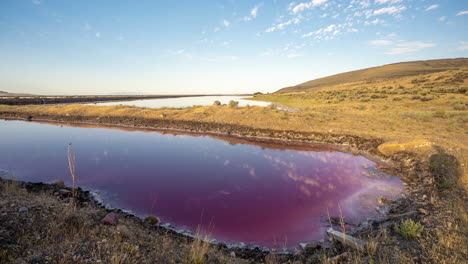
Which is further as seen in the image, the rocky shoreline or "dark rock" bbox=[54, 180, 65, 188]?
"dark rock" bbox=[54, 180, 65, 188]

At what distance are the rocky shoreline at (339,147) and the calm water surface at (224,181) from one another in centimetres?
51

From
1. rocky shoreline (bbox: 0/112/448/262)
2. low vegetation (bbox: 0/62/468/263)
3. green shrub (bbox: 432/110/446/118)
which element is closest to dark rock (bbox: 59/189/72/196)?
rocky shoreline (bbox: 0/112/448/262)

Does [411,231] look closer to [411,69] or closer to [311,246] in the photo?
[311,246]

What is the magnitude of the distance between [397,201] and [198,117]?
74.9 ft

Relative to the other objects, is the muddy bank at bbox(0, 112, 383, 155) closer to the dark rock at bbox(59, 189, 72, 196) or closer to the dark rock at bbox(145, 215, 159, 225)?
the dark rock at bbox(145, 215, 159, 225)

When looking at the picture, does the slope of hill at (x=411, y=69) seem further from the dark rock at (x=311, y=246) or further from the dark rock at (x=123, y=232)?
the dark rock at (x=123, y=232)

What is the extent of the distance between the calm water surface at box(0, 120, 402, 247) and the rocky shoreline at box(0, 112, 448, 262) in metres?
0.51

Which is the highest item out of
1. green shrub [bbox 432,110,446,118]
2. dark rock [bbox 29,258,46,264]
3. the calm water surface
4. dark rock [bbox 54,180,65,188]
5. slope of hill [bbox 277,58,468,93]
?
slope of hill [bbox 277,58,468,93]

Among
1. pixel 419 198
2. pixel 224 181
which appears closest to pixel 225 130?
pixel 224 181

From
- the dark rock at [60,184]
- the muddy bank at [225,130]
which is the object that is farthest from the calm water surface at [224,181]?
the muddy bank at [225,130]

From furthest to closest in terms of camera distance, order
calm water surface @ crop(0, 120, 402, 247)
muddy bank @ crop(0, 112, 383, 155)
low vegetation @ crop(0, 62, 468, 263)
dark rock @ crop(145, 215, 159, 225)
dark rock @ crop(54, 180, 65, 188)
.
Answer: muddy bank @ crop(0, 112, 383, 155), dark rock @ crop(54, 180, 65, 188), calm water surface @ crop(0, 120, 402, 247), dark rock @ crop(145, 215, 159, 225), low vegetation @ crop(0, 62, 468, 263)

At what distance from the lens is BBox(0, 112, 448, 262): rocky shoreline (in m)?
5.33

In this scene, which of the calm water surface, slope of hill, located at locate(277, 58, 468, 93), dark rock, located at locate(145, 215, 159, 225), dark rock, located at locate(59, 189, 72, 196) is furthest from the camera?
slope of hill, located at locate(277, 58, 468, 93)

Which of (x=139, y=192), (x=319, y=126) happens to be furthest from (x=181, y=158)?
(x=319, y=126)
